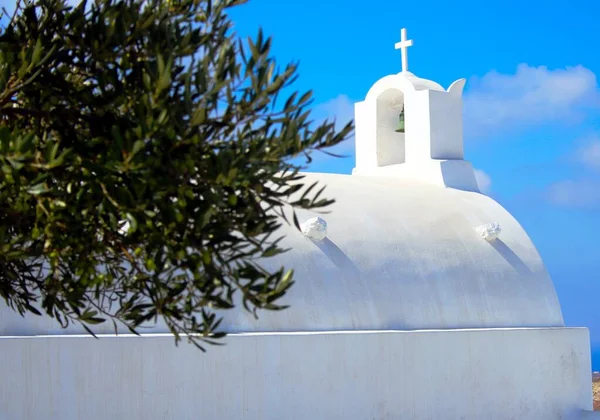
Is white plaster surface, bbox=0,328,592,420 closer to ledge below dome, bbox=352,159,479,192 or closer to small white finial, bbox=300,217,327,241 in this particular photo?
small white finial, bbox=300,217,327,241

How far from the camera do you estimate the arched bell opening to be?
682 inches

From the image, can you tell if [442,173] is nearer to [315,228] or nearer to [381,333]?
[315,228]

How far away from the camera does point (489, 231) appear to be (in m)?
14.8

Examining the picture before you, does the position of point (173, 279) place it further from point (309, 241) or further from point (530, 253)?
point (530, 253)

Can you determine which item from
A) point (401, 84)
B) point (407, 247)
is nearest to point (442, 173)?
point (401, 84)

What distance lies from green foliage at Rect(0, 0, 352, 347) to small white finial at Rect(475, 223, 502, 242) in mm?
9686

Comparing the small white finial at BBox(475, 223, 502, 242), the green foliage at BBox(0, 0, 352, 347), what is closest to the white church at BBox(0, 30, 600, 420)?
the small white finial at BBox(475, 223, 502, 242)

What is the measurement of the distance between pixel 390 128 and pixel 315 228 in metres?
5.04

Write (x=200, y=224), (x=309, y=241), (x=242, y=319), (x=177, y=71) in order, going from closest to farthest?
1. (x=200, y=224)
2. (x=177, y=71)
3. (x=242, y=319)
4. (x=309, y=241)

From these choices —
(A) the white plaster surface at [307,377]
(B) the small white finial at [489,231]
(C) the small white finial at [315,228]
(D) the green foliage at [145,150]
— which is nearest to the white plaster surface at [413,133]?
(B) the small white finial at [489,231]

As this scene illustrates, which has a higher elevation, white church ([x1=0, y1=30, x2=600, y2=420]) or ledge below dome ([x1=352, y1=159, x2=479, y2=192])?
ledge below dome ([x1=352, y1=159, x2=479, y2=192])

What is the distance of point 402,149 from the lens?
57.8ft

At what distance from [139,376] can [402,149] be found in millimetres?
8254

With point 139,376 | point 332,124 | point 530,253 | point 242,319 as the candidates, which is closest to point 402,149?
point 530,253
